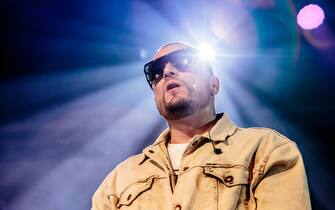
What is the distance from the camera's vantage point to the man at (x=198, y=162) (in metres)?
2.11

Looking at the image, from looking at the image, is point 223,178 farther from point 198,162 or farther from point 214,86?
point 214,86


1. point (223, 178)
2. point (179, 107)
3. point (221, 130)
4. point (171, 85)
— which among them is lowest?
point (223, 178)

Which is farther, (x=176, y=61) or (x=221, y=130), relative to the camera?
(x=176, y=61)

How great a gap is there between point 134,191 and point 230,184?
628 mm

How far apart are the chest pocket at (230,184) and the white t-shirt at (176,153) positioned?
27 centimetres

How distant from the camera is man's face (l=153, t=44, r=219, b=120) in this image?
2.78 meters

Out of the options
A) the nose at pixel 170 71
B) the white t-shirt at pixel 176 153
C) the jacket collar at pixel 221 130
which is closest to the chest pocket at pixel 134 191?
the white t-shirt at pixel 176 153

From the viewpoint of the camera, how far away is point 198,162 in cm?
231

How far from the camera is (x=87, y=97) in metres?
5.24

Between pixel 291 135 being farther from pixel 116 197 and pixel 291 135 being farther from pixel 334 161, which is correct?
pixel 116 197

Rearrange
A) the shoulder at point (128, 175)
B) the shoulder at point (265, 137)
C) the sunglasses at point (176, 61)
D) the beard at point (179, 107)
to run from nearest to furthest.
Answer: the shoulder at point (265, 137), the shoulder at point (128, 175), the beard at point (179, 107), the sunglasses at point (176, 61)

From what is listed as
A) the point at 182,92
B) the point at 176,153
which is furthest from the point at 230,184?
the point at 182,92

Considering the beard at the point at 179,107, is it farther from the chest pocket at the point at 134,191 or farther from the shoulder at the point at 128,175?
the chest pocket at the point at 134,191

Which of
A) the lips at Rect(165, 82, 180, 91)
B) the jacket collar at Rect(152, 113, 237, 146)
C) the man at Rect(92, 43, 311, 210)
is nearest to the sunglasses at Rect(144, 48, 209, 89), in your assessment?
the man at Rect(92, 43, 311, 210)
